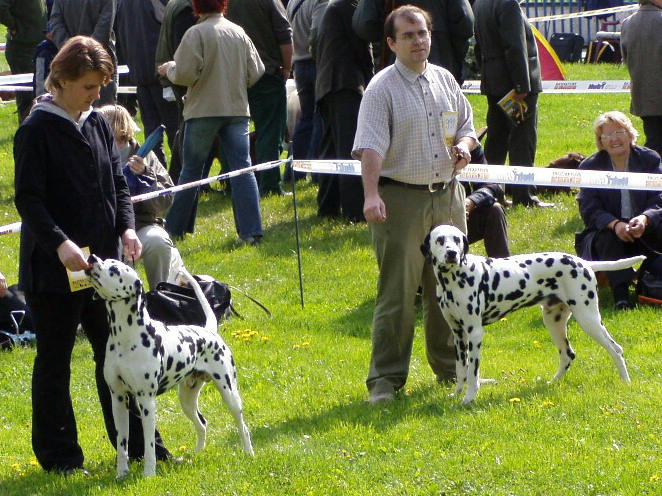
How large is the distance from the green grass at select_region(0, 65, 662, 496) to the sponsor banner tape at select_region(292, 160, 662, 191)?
91cm

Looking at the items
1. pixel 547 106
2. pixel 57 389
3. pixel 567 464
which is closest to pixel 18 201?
pixel 57 389

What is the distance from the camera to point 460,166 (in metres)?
6.58

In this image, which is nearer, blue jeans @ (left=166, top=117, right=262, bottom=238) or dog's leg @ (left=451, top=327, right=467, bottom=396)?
dog's leg @ (left=451, top=327, right=467, bottom=396)

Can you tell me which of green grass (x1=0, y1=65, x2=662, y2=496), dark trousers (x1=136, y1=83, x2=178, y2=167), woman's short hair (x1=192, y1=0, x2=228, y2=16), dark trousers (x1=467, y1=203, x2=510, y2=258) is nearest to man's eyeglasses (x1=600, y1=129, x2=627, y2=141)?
dark trousers (x1=467, y1=203, x2=510, y2=258)

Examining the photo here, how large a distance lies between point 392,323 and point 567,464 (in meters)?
1.62

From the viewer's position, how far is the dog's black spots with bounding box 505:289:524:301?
22.1ft

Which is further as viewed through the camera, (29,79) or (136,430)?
(29,79)

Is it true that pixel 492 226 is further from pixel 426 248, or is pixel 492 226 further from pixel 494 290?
pixel 426 248

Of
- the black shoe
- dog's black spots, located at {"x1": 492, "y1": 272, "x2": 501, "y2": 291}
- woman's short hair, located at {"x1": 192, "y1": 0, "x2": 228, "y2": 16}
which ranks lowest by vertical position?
the black shoe

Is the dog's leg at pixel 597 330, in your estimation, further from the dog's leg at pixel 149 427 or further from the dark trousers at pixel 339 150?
the dark trousers at pixel 339 150

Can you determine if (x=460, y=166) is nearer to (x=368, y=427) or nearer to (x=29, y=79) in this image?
(x=368, y=427)

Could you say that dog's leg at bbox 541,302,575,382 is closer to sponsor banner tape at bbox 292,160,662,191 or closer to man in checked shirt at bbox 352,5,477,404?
man in checked shirt at bbox 352,5,477,404

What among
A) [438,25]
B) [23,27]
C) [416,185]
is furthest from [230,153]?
[23,27]

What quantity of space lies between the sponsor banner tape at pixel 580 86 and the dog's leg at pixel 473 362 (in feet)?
34.1
